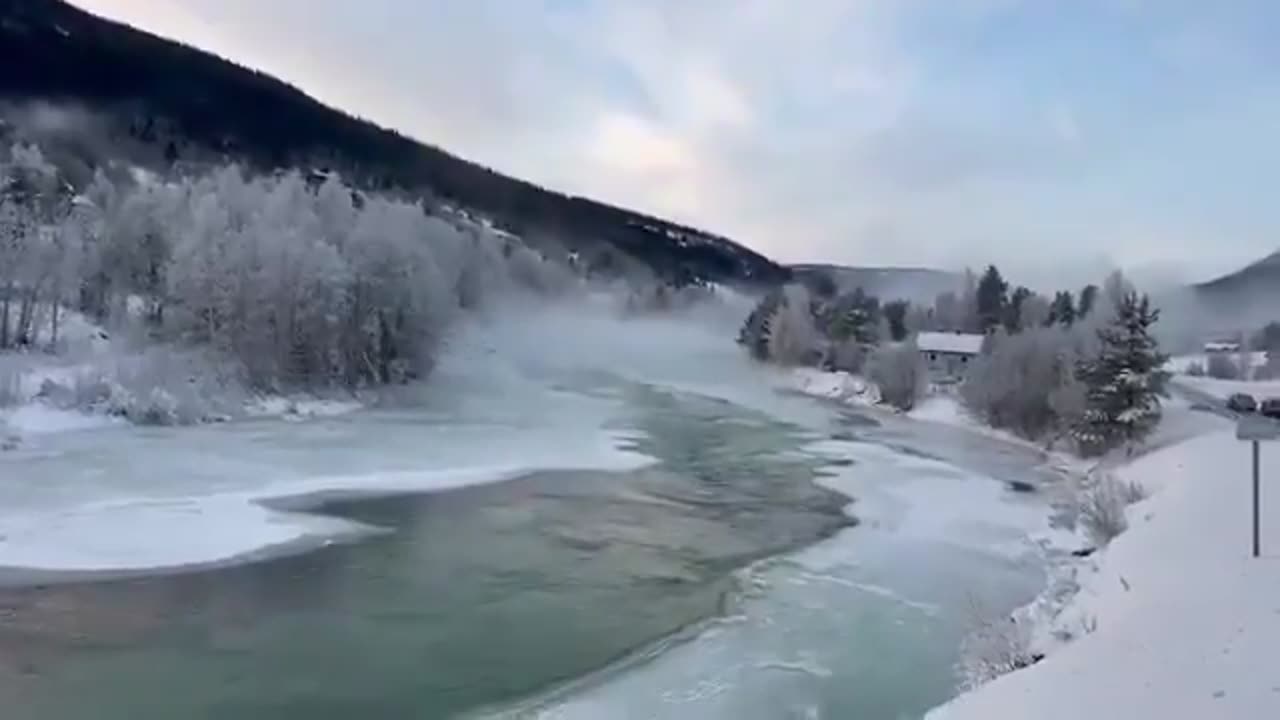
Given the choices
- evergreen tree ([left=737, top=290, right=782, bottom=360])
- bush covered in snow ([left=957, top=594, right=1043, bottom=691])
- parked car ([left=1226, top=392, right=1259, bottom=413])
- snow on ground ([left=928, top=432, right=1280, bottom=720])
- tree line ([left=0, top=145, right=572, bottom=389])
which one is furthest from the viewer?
evergreen tree ([left=737, top=290, right=782, bottom=360])

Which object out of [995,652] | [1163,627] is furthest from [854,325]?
[1163,627]

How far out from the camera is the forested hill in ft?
333

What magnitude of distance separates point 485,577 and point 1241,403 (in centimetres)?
3934

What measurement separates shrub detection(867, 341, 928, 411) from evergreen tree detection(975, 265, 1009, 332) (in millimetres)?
26130

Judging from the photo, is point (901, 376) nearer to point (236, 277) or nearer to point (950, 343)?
point (950, 343)

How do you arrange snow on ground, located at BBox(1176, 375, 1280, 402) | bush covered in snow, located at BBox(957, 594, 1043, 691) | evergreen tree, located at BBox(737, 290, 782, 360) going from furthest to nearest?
1. evergreen tree, located at BBox(737, 290, 782, 360)
2. snow on ground, located at BBox(1176, 375, 1280, 402)
3. bush covered in snow, located at BBox(957, 594, 1043, 691)

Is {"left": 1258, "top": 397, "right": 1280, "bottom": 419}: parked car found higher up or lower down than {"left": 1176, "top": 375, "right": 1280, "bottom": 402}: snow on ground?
lower down

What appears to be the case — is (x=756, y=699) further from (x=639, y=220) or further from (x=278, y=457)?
(x=639, y=220)

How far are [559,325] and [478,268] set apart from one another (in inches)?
585

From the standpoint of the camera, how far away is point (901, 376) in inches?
2237

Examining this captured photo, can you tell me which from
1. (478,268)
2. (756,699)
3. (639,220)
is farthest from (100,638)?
(639,220)

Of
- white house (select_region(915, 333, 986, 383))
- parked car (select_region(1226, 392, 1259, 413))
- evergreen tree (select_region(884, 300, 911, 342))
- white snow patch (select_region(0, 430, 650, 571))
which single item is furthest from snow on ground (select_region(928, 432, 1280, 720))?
evergreen tree (select_region(884, 300, 911, 342))

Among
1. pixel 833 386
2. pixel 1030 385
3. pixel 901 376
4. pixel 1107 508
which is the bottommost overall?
pixel 1107 508

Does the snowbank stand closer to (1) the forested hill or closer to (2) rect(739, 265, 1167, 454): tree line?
(2) rect(739, 265, 1167, 454): tree line
